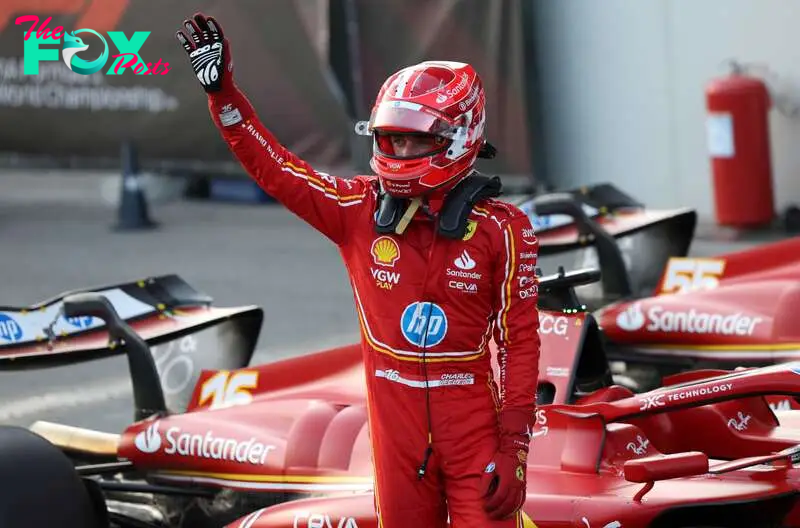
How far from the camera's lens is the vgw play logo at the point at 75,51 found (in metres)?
13.4

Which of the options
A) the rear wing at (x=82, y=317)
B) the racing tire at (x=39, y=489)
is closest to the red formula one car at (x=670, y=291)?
the rear wing at (x=82, y=317)

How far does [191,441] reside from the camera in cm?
562

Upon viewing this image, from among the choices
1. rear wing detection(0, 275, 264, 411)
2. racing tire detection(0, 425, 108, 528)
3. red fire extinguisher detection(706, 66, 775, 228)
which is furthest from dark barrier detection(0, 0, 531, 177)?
racing tire detection(0, 425, 108, 528)

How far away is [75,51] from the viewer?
13.6 metres

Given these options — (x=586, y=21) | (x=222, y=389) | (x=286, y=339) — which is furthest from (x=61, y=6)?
(x=222, y=389)

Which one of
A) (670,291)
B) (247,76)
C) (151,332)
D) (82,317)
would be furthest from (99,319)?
(247,76)

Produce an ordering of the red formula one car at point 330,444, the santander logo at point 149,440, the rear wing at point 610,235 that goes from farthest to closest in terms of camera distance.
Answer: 1. the rear wing at point 610,235
2. the santander logo at point 149,440
3. the red formula one car at point 330,444

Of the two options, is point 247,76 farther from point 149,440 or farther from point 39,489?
point 39,489

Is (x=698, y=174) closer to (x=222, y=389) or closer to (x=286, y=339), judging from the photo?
(x=286, y=339)

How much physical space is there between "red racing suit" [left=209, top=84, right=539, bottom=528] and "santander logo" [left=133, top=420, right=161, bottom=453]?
6.18 feet

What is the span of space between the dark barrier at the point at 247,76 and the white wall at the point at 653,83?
1.95 ft

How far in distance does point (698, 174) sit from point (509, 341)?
8.94 metres

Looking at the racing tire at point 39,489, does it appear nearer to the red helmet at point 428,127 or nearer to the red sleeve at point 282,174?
the red sleeve at point 282,174

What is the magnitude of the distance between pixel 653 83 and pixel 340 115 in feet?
9.16
